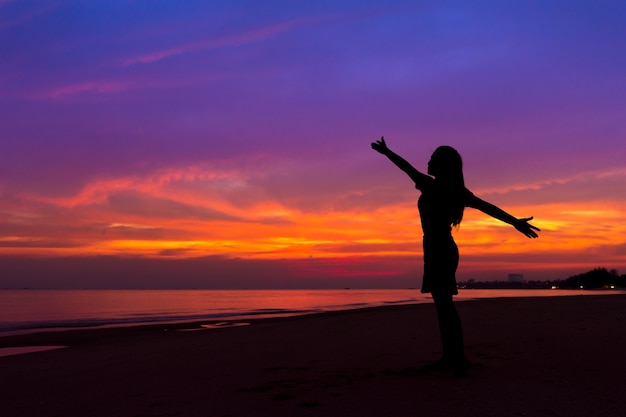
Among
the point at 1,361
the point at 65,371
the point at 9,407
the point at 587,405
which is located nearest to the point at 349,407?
the point at 587,405

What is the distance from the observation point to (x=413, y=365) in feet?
21.3

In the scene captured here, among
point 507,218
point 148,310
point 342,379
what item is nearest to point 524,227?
point 507,218

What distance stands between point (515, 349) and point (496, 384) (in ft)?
9.16

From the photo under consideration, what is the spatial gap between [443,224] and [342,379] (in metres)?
1.96

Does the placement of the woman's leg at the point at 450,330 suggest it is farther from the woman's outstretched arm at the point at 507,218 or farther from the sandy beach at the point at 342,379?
the woman's outstretched arm at the point at 507,218

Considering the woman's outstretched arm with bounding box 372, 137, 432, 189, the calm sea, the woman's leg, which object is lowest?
the calm sea

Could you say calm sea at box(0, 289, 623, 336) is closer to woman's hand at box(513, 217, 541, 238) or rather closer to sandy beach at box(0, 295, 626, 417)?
sandy beach at box(0, 295, 626, 417)

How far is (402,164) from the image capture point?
5.34 m

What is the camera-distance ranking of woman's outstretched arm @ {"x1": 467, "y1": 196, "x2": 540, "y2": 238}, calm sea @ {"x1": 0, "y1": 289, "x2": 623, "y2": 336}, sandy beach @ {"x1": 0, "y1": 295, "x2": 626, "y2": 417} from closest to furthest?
sandy beach @ {"x1": 0, "y1": 295, "x2": 626, "y2": 417} < woman's outstretched arm @ {"x1": 467, "y1": 196, "x2": 540, "y2": 238} < calm sea @ {"x1": 0, "y1": 289, "x2": 623, "y2": 336}

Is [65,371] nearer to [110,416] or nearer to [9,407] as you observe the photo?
[9,407]

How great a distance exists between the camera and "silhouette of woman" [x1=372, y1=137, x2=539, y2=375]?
5.41 meters

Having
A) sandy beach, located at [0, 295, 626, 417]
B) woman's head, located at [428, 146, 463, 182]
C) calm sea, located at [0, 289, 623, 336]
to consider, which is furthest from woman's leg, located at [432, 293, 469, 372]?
calm sea, located at [0, 289, 623, 336]

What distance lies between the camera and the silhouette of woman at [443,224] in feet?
17.8

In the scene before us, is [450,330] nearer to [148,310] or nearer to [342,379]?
[342,379]
